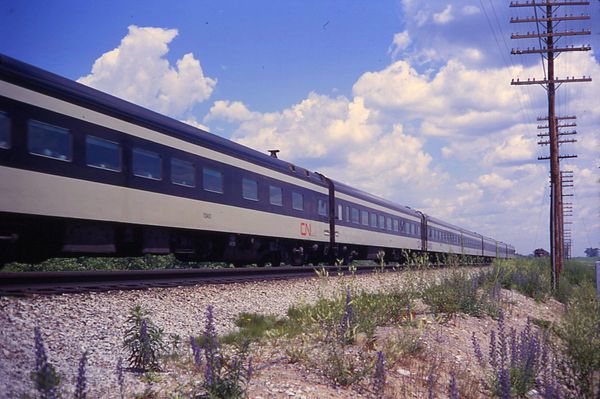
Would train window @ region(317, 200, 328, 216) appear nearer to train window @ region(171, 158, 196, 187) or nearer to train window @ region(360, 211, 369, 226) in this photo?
Result: train window @ region(360, 211, 369, 226)

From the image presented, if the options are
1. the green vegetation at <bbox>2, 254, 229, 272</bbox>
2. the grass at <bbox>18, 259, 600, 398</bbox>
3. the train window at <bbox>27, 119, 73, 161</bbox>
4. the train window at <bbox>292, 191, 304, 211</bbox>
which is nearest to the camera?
the grass at <bbox>18, 259, 600, 398</bbox>

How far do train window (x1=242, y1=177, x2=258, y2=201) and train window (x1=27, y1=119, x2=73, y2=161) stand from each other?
19.9 feet

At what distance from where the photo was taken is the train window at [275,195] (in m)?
16.3

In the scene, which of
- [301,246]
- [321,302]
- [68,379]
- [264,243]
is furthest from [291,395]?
[301,246]

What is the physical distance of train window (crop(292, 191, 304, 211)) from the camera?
1798 cm

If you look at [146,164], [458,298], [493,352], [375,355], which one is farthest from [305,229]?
[493,352]

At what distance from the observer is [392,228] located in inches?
1117

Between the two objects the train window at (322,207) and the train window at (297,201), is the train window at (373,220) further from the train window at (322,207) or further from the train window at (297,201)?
the train window at (297,201)

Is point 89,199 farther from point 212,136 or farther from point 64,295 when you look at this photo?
point 212,136

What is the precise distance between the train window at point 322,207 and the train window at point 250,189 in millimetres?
4952

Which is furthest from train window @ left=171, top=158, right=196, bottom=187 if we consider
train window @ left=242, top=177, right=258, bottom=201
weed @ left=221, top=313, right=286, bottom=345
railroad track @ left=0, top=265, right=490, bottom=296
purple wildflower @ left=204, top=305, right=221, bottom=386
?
purple wildflower @ left=204, top=305, right=221, bottom=386

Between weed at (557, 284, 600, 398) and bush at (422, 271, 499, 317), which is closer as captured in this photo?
weed at (557, 284, 600, 398)

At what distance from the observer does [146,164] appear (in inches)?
425

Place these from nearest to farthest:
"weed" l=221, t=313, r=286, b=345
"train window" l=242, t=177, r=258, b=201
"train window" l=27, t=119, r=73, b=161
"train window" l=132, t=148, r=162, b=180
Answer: "weed" l=221, t=313, r=286, b=345 → "train window" l=27, t=119, r=73, b=161 → "train window" l=132, t=148, r=162, b=180 → "train window" l=242, t=177, r=258, b=201
